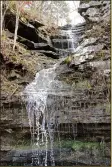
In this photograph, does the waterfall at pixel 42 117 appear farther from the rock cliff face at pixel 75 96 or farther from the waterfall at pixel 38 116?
the rock cliff face at pixel 75 96

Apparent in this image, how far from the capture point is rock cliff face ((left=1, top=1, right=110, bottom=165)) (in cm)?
743

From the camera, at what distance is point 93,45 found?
9250 mm

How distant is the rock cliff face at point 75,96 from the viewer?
743 cm

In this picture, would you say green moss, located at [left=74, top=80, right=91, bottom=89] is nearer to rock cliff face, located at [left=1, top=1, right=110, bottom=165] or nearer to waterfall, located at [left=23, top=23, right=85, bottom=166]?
rock cliff face, located at [left=1, top=1, right=110, bottom=165]

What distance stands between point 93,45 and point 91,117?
2723mm

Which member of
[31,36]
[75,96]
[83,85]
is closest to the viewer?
[75,96]

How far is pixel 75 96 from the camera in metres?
7.66

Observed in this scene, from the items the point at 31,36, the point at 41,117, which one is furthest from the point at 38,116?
the point at 31,36

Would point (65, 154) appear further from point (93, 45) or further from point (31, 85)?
point (93, 45)

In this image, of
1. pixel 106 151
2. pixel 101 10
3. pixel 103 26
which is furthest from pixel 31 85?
pixel 101 10

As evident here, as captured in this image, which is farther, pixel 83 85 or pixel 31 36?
pixel 31 36

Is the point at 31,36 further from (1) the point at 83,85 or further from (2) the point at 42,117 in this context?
(2) the point at 42,117

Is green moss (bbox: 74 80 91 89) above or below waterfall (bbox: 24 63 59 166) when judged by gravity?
above

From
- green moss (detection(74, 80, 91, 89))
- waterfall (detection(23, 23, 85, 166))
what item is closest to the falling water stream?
waterfall (detection(23, 23, 85, 166))
